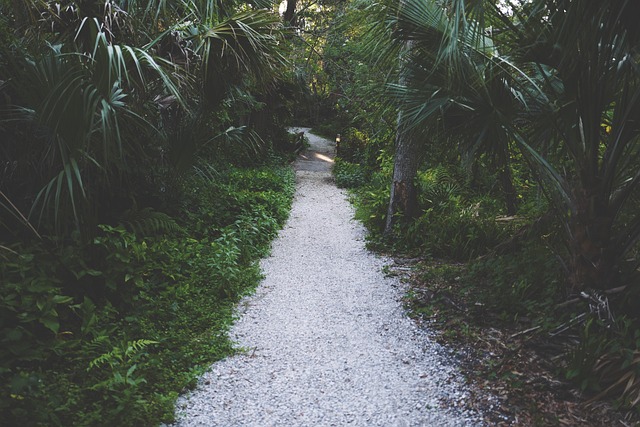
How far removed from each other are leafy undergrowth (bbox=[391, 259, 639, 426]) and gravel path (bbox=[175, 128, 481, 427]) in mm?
188

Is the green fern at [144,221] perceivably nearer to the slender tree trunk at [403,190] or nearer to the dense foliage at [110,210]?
the dense foliage at [110,210]

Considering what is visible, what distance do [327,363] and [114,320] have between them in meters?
1.88

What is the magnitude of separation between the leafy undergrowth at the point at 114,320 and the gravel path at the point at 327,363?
9.8 inches

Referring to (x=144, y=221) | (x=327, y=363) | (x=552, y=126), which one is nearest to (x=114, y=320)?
(x=144, y=221)

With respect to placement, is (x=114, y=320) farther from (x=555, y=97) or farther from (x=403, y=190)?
(x=403, y=190)

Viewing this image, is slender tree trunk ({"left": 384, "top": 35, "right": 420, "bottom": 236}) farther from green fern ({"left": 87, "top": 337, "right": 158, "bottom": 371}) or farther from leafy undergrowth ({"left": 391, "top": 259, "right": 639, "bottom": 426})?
green fern ({"left": 87, "top": 337, "right": 158, "bottom": 371})

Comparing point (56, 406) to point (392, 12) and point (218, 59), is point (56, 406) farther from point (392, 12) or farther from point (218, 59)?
point (392, 12)

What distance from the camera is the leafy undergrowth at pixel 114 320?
2.75 meters

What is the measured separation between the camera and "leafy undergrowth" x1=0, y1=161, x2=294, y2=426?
9.01 ft

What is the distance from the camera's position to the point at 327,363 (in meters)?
3.75

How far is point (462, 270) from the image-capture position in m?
5.72

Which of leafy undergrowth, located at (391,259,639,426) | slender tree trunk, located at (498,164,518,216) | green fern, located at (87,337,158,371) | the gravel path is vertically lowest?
the gravel path

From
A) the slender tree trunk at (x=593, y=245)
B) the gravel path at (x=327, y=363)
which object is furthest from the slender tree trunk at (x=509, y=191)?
the slender tree trunk at (x=593, y=245)

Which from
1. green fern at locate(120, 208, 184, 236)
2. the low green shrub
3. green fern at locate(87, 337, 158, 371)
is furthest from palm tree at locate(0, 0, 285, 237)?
the low green shrub
